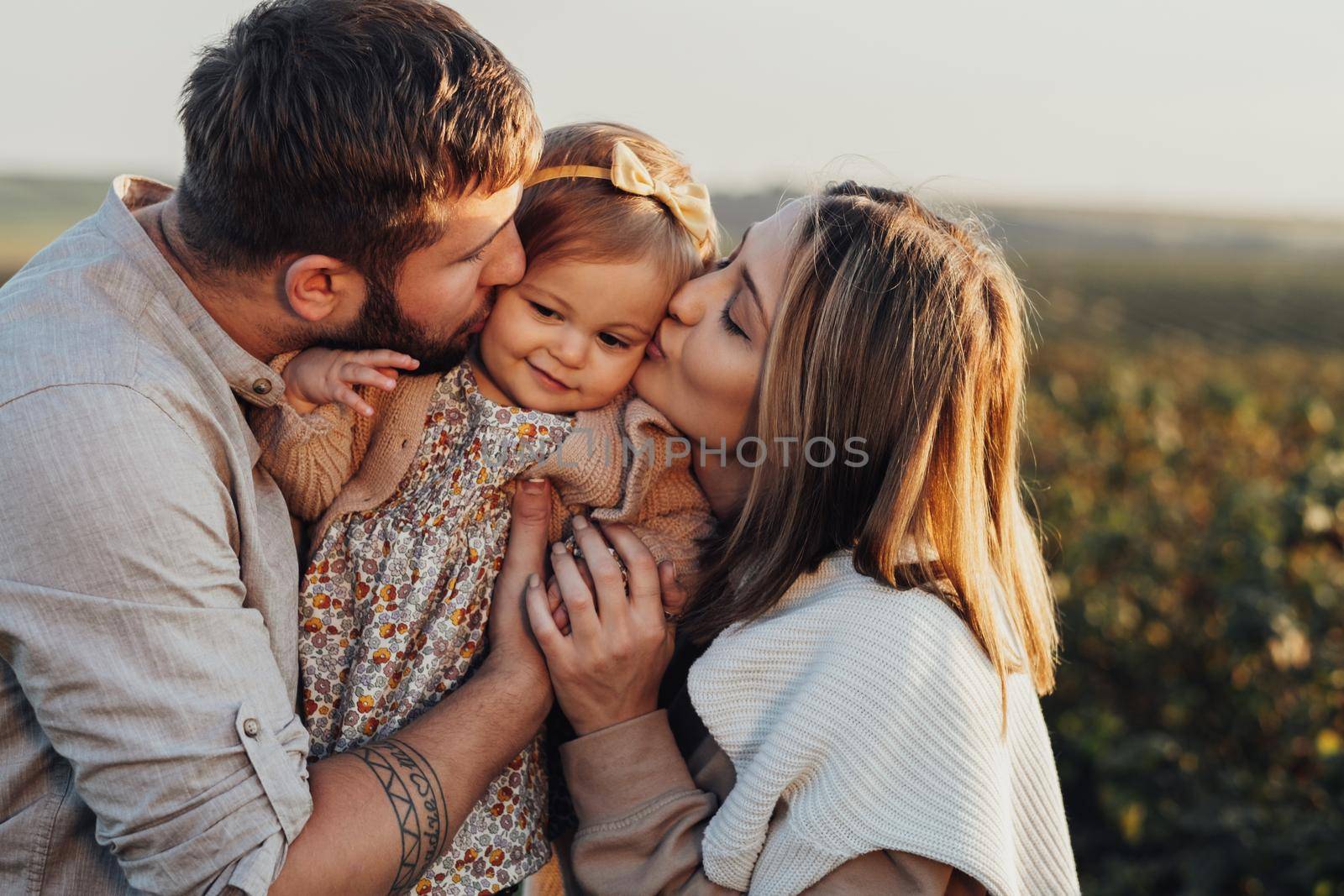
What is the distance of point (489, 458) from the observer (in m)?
2.48

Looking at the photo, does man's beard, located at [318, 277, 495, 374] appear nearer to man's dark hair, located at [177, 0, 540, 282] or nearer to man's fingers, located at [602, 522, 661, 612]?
man's dark hair, located at [177, 0, 540, 282]

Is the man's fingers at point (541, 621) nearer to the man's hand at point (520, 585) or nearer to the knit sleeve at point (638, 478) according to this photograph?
the man's hand at point (520, 585)

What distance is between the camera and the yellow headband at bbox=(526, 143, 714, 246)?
2.62m

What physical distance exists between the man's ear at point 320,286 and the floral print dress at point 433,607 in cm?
37

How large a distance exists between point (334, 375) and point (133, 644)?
74 cm

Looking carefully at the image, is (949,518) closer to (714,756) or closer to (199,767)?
(714,756)

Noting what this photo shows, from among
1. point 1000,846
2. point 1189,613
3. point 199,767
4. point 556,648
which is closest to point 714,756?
point 556,648

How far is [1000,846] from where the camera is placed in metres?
2.12

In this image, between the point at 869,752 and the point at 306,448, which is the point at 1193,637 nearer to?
the point at 869,752

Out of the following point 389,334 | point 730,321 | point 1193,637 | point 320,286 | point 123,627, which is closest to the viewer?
point 123,627

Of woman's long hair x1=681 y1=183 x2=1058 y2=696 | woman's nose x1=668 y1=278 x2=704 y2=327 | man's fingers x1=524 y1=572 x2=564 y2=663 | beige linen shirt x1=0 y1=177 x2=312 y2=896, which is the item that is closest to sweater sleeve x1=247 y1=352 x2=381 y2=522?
beige linen shirt x1=0 y1=177 x2=312 y2=896

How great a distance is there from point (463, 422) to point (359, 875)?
40.1 inches

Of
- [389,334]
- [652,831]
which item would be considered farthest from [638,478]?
[652,831]

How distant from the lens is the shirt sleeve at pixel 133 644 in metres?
1.72
